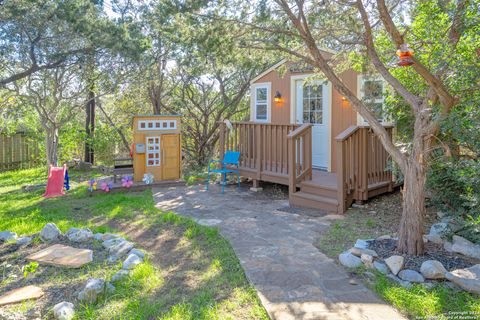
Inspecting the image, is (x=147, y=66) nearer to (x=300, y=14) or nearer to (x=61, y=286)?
(x=300, y=14)

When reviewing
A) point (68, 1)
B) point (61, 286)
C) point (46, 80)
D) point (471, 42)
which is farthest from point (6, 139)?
point (471, 42)

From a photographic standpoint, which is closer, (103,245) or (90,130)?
(103,245)

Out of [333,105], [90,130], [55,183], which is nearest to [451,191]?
[333,105]

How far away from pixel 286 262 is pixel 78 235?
7.62 feet

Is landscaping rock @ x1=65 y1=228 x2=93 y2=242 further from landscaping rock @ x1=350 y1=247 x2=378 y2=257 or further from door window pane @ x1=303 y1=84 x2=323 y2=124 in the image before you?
door window pane @ x1=303 y1=84 x2=323 y2=124

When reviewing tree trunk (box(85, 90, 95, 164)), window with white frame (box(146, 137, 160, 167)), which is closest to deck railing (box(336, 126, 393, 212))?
window with white frame (box(146, 137, 160, 167))

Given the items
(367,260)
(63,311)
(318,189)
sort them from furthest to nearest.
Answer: (318,189) → (367,260) → (63,311)

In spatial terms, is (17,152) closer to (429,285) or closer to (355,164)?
(355,164)

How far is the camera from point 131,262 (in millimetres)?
3467

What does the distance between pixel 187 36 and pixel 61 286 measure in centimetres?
327

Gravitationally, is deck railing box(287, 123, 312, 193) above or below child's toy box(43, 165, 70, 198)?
above

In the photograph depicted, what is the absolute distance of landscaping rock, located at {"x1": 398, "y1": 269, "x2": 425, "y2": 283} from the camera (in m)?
3.10

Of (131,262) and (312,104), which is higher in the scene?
(312,104)

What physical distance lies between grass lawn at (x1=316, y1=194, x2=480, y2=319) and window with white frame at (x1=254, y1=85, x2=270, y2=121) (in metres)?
4.67
